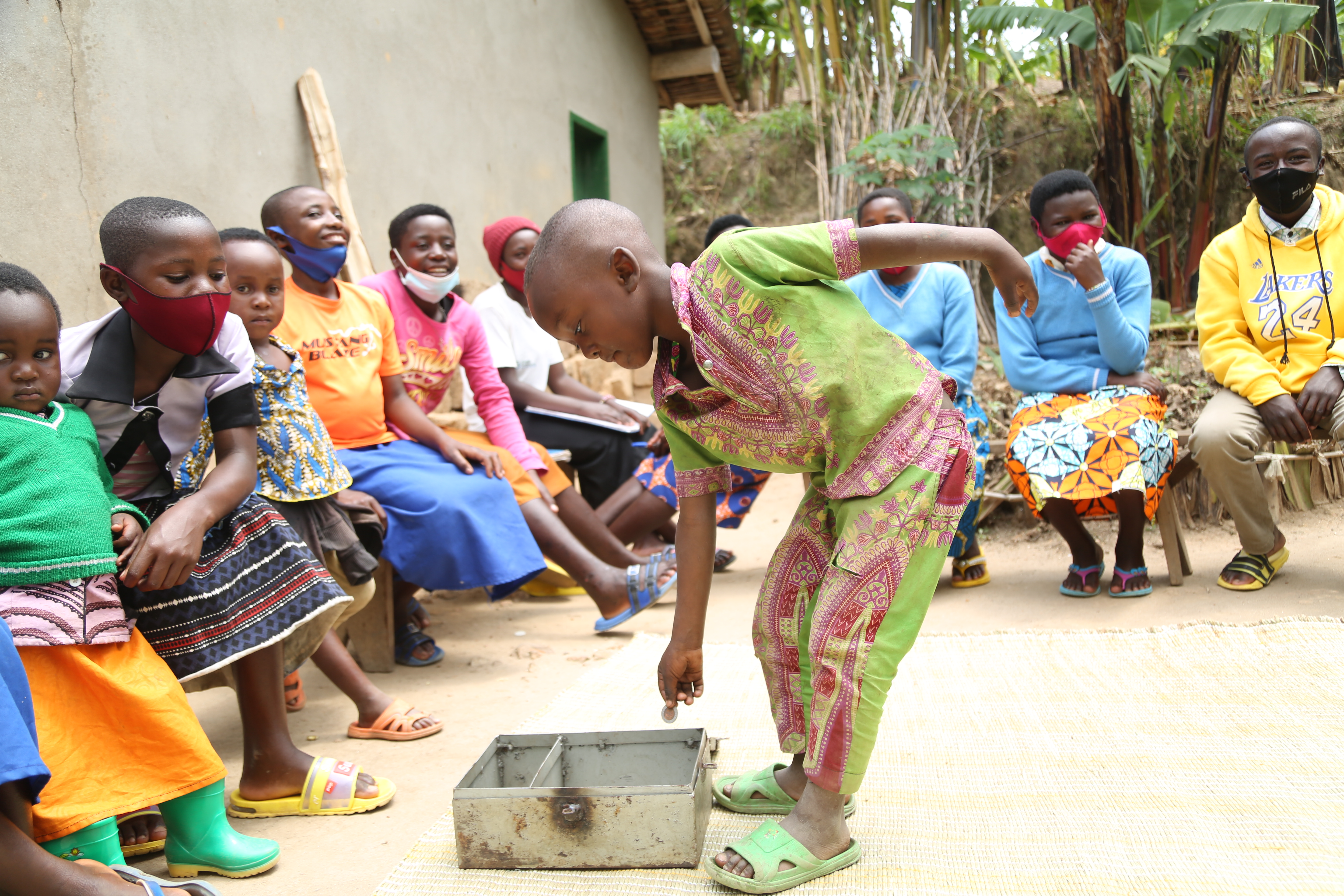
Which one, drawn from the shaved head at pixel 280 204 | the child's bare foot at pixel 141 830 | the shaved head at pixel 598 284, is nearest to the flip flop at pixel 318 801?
the child's bare foot at pixel 141 830

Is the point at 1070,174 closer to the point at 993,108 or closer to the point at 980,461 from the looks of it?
the point at 980,461

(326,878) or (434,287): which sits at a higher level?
(434,287)

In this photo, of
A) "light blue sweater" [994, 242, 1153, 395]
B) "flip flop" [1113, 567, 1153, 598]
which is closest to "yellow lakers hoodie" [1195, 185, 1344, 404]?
"light blue sweater" [994, 242, 1153, 395]

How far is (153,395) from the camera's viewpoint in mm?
2229

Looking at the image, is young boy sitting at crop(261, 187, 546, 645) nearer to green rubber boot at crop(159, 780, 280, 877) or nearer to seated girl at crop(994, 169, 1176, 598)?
green rubber boot at crop(159, 780, 280, 877)

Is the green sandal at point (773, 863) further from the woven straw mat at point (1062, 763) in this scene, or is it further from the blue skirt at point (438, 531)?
the blue skirt at point (438, 531)

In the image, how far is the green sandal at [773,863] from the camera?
1.79 metres

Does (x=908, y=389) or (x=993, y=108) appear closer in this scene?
(x=908, y=389)

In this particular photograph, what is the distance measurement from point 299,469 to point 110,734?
1045mm

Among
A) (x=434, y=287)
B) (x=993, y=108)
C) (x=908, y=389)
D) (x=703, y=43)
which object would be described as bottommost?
(x=908, y=389)

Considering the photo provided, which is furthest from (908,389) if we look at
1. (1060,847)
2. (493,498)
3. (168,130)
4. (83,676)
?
(168,130)

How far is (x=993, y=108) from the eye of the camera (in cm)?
805

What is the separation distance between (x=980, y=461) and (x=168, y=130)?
344 cm

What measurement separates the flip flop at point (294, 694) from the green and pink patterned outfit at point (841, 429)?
75.3 inches
